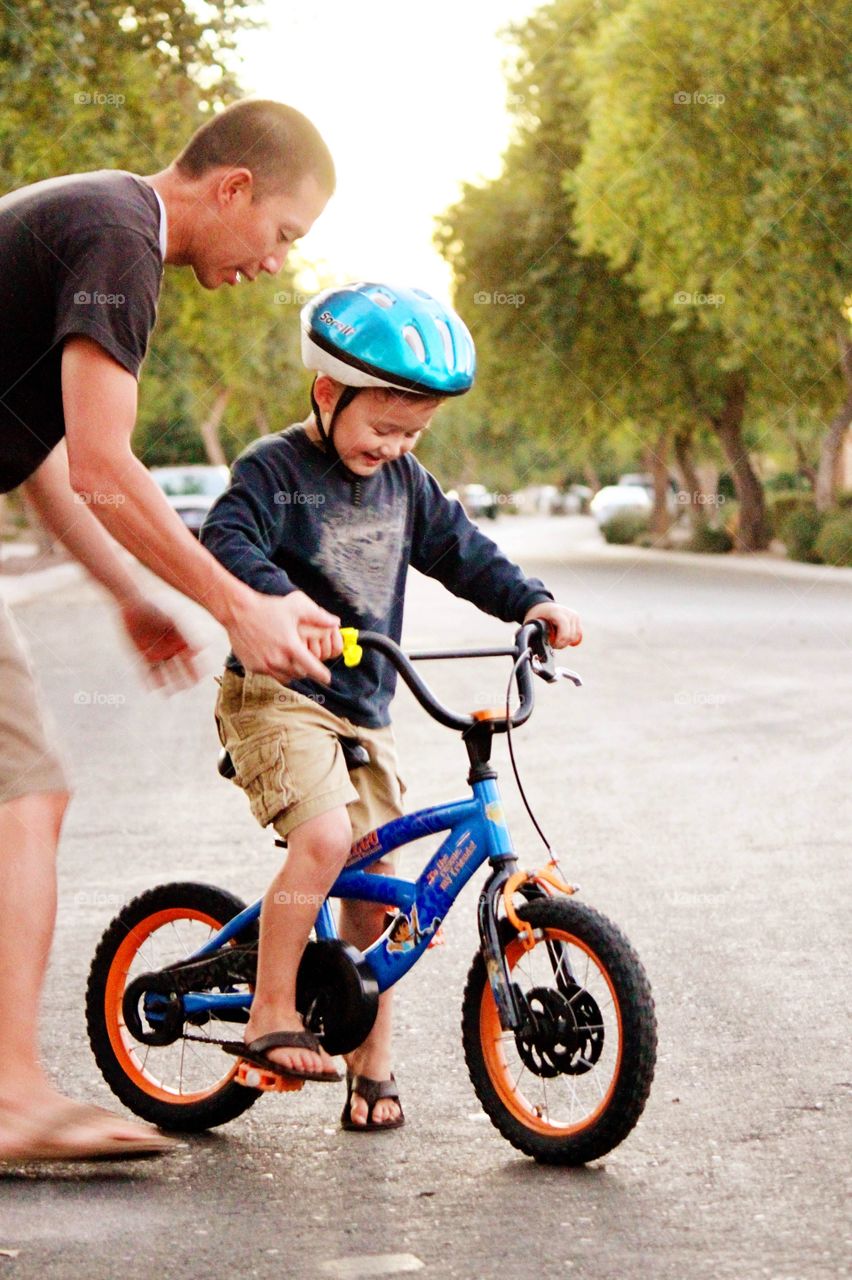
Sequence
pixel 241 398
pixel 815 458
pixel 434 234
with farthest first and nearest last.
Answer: pixel 815 458 → pixel 241 398 → pixel 434 234

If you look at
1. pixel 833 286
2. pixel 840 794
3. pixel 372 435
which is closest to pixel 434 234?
pixel 833 286

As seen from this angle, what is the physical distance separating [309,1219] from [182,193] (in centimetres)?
180

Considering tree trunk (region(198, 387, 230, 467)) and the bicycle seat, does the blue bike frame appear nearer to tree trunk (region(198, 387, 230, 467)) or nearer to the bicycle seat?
the bicycle seat

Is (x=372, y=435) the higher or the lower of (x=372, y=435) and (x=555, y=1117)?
the higher

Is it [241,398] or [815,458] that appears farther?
[815,458]

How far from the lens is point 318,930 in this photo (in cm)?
391

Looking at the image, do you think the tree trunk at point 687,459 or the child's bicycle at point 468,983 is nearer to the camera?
the child's bicycle at point 468,983

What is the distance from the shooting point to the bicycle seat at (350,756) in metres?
3.86

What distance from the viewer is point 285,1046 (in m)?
3.78

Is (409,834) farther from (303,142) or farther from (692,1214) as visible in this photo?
(303,142)

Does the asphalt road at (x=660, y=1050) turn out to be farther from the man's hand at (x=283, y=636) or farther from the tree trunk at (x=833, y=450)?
the tree trunk at (x=833, y=450)

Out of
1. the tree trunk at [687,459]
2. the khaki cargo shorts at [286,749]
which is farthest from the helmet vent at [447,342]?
the tree trunk at [687,459]

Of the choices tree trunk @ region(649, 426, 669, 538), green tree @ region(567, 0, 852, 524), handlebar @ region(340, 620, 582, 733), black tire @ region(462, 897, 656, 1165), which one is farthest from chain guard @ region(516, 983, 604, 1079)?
tree trunk @ region(649, 426, 669, 538)

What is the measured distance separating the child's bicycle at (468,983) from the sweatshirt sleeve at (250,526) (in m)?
0.22
